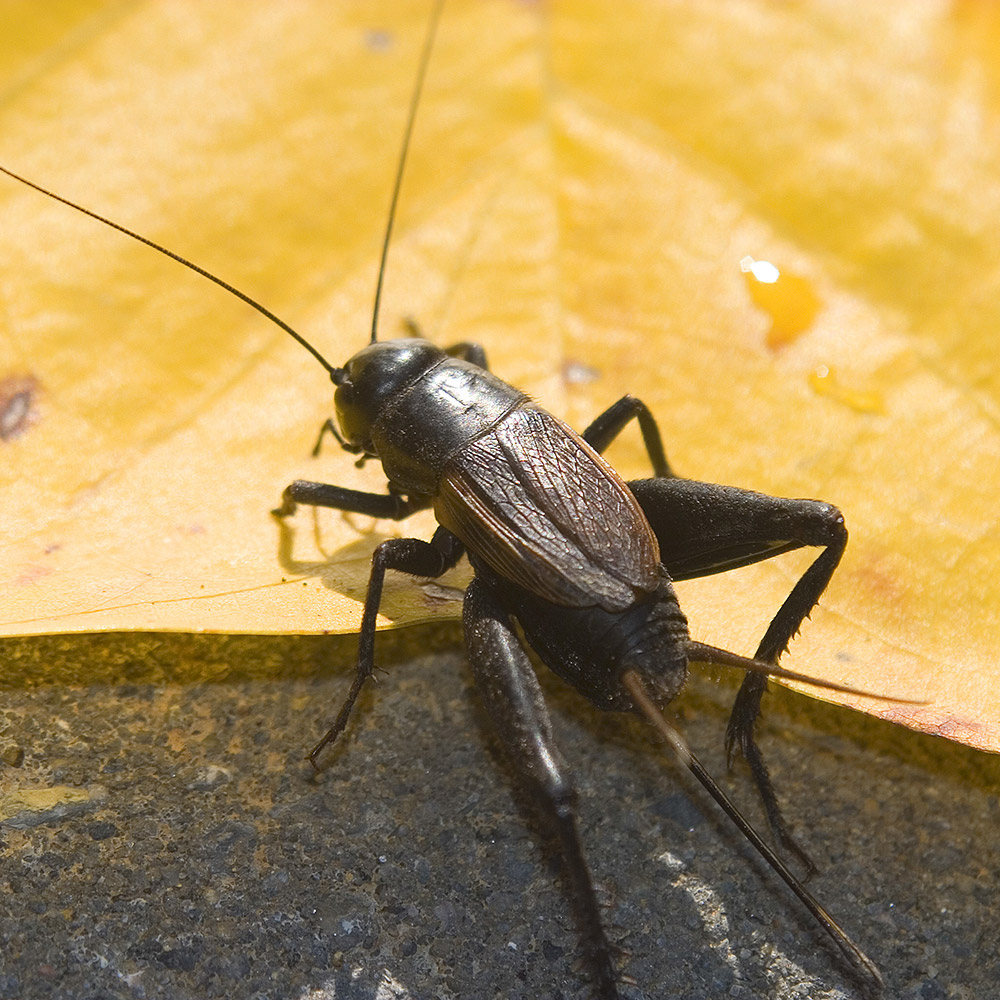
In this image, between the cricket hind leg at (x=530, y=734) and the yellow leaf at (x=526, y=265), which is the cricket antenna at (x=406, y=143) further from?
the cricket hind leg at (x=530, y=734)

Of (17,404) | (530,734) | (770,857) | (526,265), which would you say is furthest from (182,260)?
(770,857)

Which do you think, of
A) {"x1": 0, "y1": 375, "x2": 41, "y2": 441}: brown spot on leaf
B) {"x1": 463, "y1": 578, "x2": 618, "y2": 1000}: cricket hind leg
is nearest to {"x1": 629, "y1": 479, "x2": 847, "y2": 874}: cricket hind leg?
{"x1": 463, "y1": 578, "x2": 618, "y2": 1000}: cricket hind leg

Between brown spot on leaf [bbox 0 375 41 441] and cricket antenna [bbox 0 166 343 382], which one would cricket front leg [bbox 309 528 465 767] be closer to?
cricket antenna [bbox 0 166 343 382]

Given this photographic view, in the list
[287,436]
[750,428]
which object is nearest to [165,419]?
[287,436]

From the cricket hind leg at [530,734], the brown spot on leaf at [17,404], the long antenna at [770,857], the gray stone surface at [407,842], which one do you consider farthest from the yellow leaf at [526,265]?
the gray stone surface at [407,842]

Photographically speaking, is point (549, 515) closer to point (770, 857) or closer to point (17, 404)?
point (770, 857)

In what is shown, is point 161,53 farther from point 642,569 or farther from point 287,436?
point 642,569

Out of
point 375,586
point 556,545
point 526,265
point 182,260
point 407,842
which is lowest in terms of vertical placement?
point 407,842

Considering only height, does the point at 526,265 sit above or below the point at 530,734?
above
